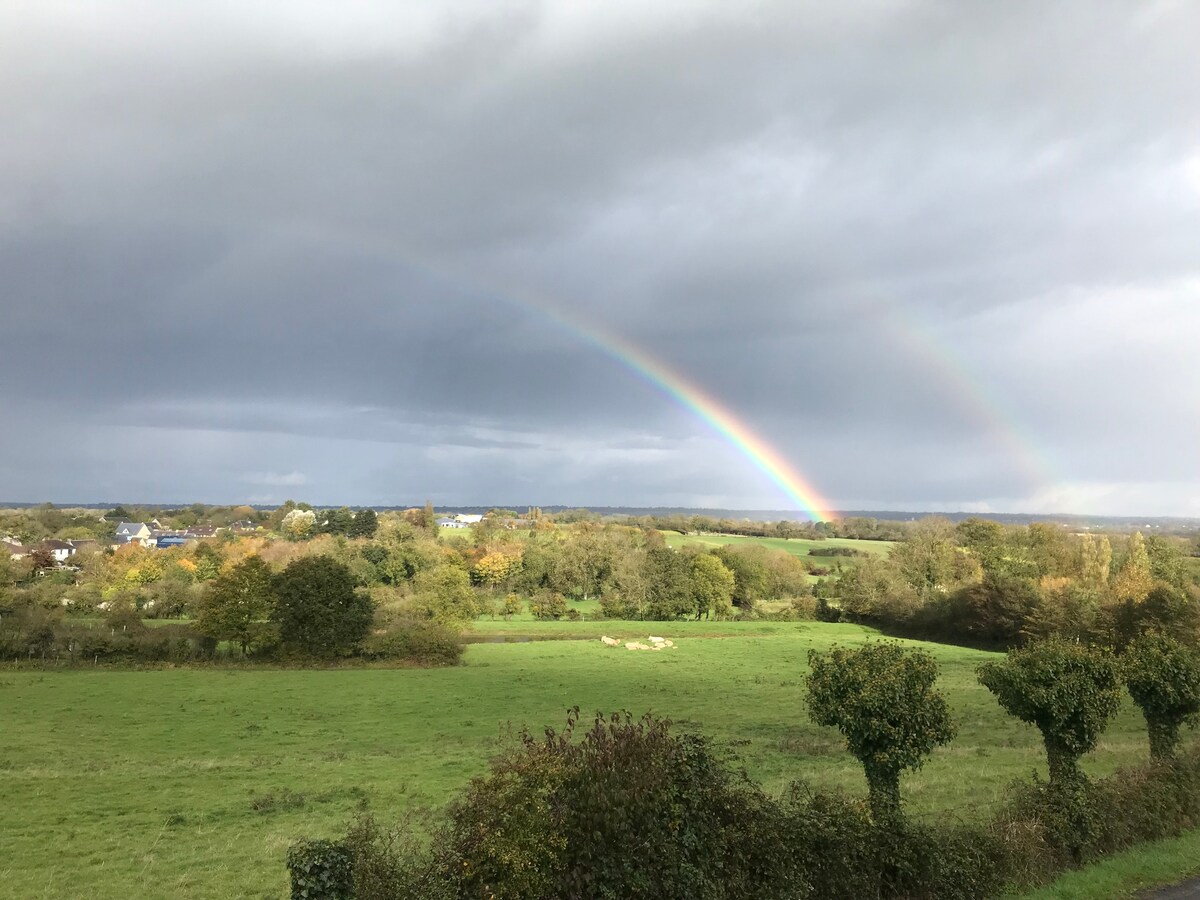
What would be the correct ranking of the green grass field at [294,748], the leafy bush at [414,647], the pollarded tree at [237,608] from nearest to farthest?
the green grass field at [294,748] < the pollarded tree at [237,608] < the leafy bush at [414,647]

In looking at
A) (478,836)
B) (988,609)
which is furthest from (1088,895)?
(988,609)

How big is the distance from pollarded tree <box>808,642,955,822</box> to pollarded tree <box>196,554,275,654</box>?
197ft

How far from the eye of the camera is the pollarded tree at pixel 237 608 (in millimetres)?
62219

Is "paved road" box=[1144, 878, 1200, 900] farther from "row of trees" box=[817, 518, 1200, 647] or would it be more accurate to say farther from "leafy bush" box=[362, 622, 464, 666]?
"leafy bush" box=[362, 622, 464, 666]

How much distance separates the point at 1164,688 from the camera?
17.6 m

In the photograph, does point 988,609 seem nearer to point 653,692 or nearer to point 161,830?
point 653,692

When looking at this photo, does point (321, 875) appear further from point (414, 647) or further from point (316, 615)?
point (316, 615)

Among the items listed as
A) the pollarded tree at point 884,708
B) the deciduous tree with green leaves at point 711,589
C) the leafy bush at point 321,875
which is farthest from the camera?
the deciduous tree with green leaves at point 711,589

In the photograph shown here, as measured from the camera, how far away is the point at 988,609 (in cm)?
8075

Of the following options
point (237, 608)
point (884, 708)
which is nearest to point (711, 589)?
point (237, 608)

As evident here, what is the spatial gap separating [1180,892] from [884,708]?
508 centimetres

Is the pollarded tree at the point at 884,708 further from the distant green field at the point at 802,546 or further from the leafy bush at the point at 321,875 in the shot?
the distant green field at the point at 802,546

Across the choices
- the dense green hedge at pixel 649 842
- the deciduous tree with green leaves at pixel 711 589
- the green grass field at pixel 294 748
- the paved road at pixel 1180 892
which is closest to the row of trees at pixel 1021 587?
the green grass field at pixel 294 748

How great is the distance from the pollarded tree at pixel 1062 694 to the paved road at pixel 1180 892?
103 inches
